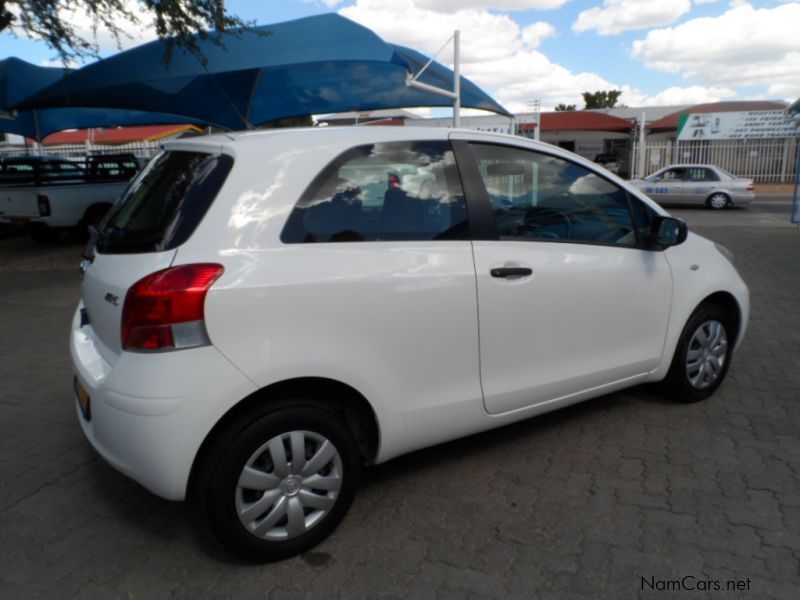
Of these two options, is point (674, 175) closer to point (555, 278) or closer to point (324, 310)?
point (555, 278)

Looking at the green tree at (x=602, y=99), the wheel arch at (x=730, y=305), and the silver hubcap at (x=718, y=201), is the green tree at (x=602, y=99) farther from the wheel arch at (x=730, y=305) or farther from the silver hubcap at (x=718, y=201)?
the wheel arch at (x=730, y=305)

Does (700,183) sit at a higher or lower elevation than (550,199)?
lower

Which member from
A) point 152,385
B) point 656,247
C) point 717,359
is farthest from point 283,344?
point 717,359

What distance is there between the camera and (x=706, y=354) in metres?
4.20

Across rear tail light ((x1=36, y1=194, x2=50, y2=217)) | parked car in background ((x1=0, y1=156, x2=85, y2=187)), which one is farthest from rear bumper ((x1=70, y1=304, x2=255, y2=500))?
parked car in background ((x1=0, y1=156, x2=85, y2=187))

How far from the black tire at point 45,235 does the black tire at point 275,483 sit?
12201mm

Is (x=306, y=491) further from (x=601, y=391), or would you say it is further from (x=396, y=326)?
(x=601, y=391)

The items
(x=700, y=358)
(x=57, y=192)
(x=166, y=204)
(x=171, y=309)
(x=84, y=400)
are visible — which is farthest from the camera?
(x=57, y=192)

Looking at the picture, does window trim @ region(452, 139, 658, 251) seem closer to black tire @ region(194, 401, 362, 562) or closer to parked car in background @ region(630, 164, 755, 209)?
black tire @ region(194, 401, 362, 562)

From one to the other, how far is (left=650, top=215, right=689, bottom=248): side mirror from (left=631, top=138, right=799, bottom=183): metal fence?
28603 mm

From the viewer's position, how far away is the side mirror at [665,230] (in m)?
3.73

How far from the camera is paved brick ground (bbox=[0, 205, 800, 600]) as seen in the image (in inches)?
102

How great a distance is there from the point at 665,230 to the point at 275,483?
101 inches

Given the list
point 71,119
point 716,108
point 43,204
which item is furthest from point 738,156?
point 43,204
